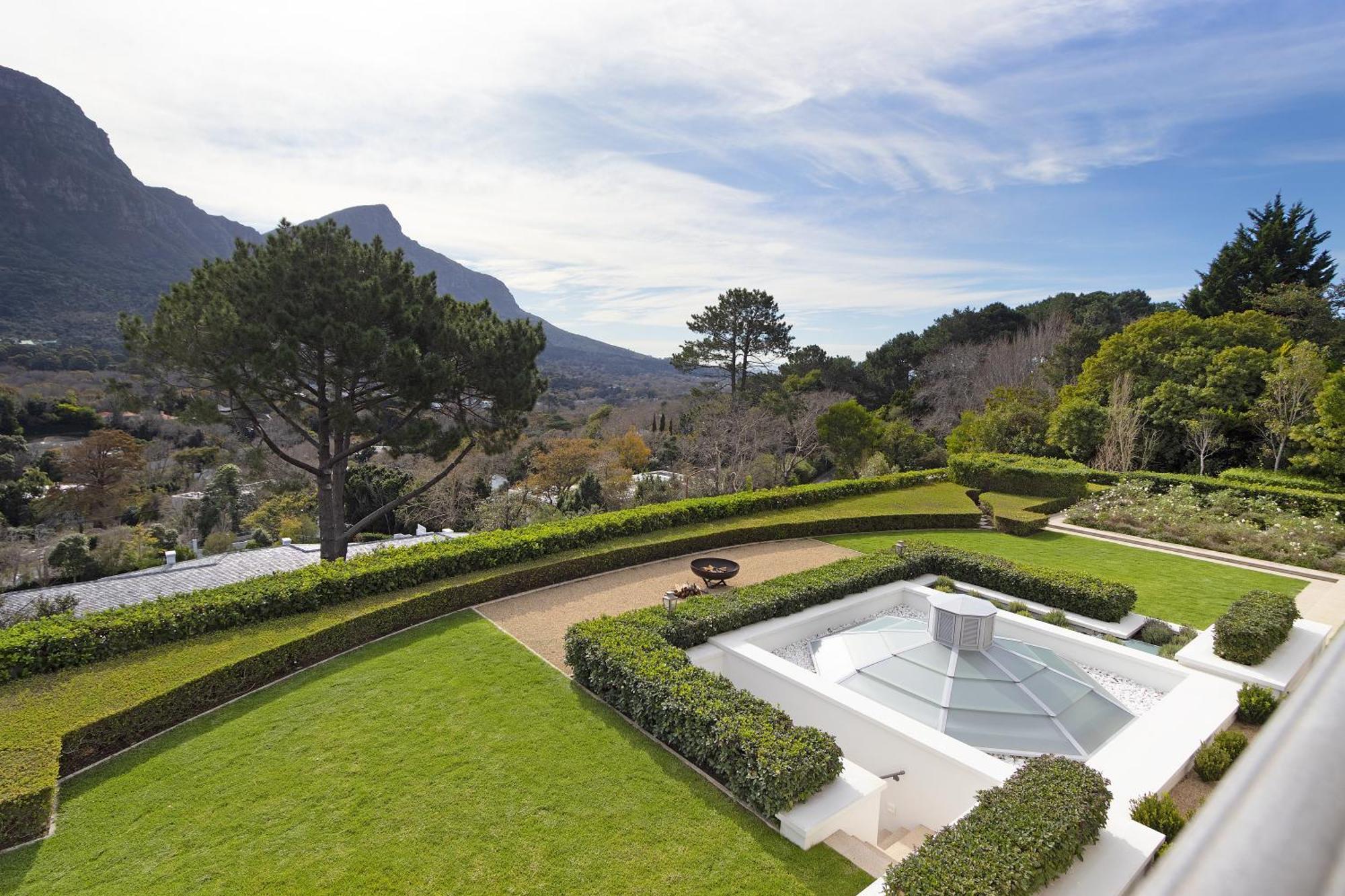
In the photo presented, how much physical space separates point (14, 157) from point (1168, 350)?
266ft

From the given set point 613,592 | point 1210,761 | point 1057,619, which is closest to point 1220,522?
point 1057,619

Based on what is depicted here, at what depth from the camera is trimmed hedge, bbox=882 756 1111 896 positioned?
4695 millimetres

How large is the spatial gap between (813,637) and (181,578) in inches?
656

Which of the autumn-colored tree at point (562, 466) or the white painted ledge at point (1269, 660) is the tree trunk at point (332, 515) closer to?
the autumn-colored tree at point (562, 466)

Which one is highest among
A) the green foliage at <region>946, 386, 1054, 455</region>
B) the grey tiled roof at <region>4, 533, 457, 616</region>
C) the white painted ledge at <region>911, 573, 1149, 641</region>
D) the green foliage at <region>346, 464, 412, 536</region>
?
the green foliage at <region>946, 386, 1054, 455</region>

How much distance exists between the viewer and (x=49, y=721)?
6.71 meters

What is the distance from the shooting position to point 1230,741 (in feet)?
22.2

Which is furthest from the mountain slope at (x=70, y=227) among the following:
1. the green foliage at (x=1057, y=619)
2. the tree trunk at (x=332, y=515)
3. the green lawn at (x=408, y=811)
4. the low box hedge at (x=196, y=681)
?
the green foliage at (x=1057, y=619)

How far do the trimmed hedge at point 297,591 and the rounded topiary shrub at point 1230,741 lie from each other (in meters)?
9.83

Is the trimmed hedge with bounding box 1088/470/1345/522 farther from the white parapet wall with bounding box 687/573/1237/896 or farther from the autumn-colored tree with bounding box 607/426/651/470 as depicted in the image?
the autumn-colored tree with bounding box 607/426/651/470

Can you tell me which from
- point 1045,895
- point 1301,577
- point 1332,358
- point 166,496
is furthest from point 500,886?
point 166,496

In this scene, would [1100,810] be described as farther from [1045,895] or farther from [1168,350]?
[1168,350]

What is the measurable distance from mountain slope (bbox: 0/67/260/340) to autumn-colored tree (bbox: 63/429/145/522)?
2482 centimetres

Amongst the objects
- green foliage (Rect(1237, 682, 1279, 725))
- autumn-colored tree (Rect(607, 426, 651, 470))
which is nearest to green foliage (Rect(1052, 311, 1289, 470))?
green foliage (Rect(1237, 682, 1279, 725))
